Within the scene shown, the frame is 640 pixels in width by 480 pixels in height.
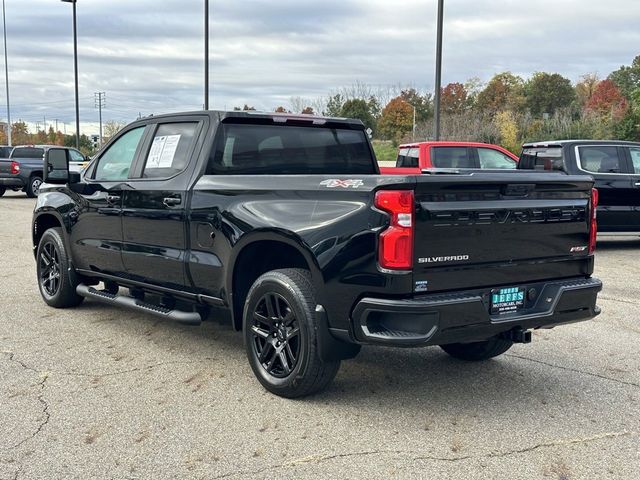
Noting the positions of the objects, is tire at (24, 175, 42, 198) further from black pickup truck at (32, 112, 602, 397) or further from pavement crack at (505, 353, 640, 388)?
pavement crack at (505, 353, 640, 388)

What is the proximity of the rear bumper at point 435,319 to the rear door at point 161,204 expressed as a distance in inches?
74.7

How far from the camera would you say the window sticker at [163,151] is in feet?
18.6

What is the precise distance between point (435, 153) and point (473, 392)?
31.0ft

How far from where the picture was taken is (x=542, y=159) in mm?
12070

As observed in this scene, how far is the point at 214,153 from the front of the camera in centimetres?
535

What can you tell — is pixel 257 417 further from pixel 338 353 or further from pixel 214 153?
pixel 214 153

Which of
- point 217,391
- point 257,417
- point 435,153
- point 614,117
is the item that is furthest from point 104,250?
point 614,117

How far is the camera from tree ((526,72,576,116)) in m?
65.1

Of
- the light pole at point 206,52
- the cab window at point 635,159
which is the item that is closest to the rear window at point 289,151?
the cab window at point 635,159

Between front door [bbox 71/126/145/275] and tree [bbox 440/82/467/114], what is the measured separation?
2276 inches

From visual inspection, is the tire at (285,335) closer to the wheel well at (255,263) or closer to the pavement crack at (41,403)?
the wheel well at (255,263)

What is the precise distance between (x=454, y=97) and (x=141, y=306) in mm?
60404

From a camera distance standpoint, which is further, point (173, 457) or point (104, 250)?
point (104, 250)

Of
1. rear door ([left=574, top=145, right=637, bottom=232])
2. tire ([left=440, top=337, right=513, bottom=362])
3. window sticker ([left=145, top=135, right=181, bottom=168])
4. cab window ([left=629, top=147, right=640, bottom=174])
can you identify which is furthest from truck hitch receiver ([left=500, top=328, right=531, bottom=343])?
cab window ([left=629, top=147, right=640, bottom=174])
